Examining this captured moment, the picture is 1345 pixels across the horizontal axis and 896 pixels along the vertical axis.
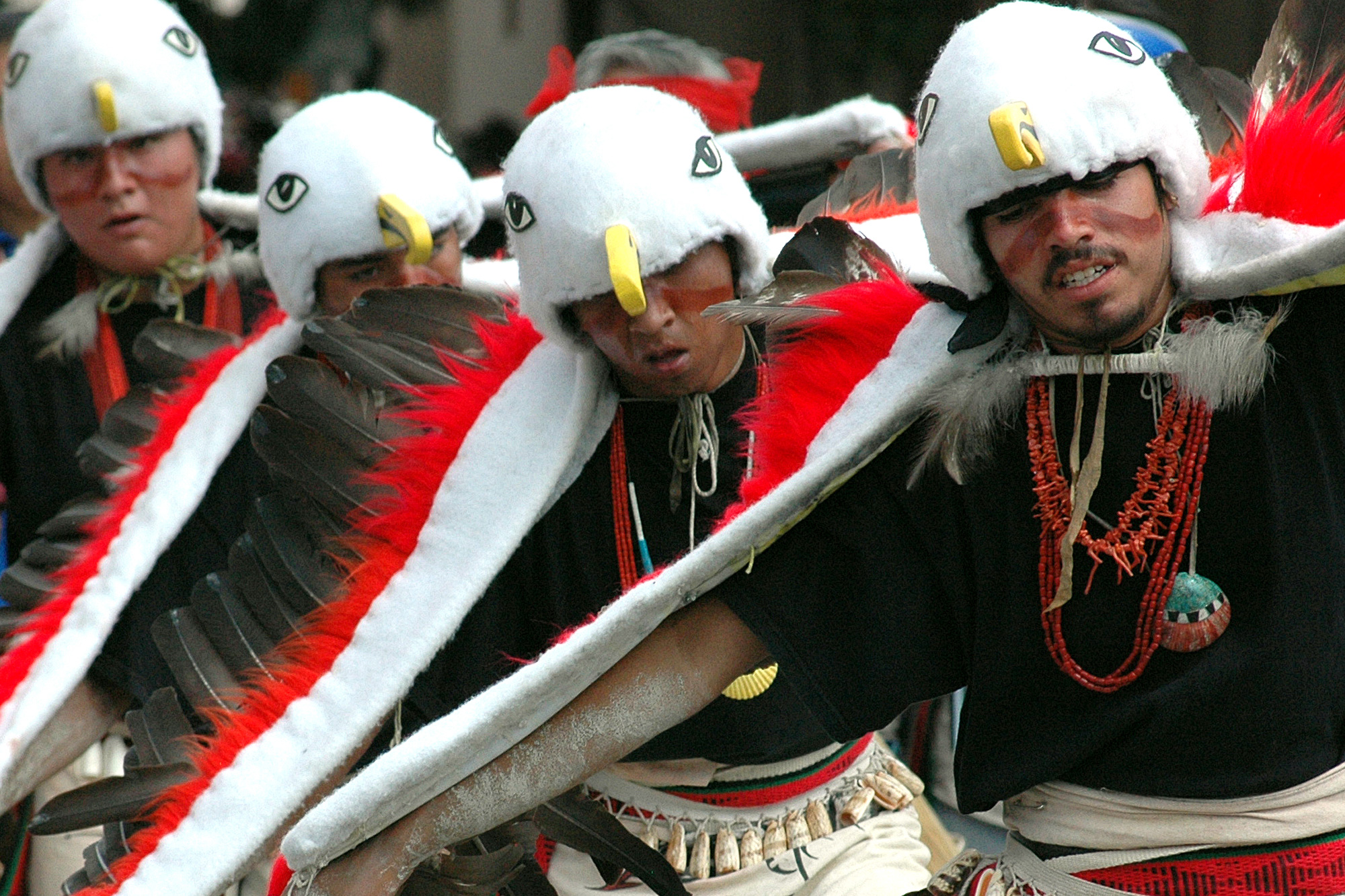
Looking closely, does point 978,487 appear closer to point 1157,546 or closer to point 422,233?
point 1157,546

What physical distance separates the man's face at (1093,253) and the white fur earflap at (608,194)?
27.3 inches

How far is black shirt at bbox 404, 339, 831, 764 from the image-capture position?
2811 millimetres

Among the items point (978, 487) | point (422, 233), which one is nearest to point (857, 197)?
point (422, 233)

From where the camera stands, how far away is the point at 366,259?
136 inches

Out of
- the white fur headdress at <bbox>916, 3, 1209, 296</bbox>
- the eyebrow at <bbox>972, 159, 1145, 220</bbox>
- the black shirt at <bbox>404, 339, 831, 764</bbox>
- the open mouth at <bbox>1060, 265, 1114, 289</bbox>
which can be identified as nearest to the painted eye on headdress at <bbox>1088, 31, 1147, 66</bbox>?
the white fur headdress at <bbox>916, 3, 1209, 296</bbox>

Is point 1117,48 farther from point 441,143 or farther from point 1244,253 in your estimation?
point 441,143

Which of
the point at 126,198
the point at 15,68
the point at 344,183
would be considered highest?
the point at 15,68

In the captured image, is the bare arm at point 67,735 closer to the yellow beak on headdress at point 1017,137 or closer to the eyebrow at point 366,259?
the eyebrow at point 366,259

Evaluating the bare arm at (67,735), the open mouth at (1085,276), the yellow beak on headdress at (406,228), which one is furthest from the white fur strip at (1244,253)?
the bare arm at (67,735)

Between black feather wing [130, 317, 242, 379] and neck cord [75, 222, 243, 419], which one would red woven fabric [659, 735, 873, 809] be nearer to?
black feather wing [130, 317, 242, 379]

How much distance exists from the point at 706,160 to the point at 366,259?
0.97 metres

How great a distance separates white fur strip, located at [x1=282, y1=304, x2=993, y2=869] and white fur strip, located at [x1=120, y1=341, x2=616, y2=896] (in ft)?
1.03

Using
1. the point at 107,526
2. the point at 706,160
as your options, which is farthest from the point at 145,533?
the point at 706,160

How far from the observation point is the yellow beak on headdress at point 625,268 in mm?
2555
